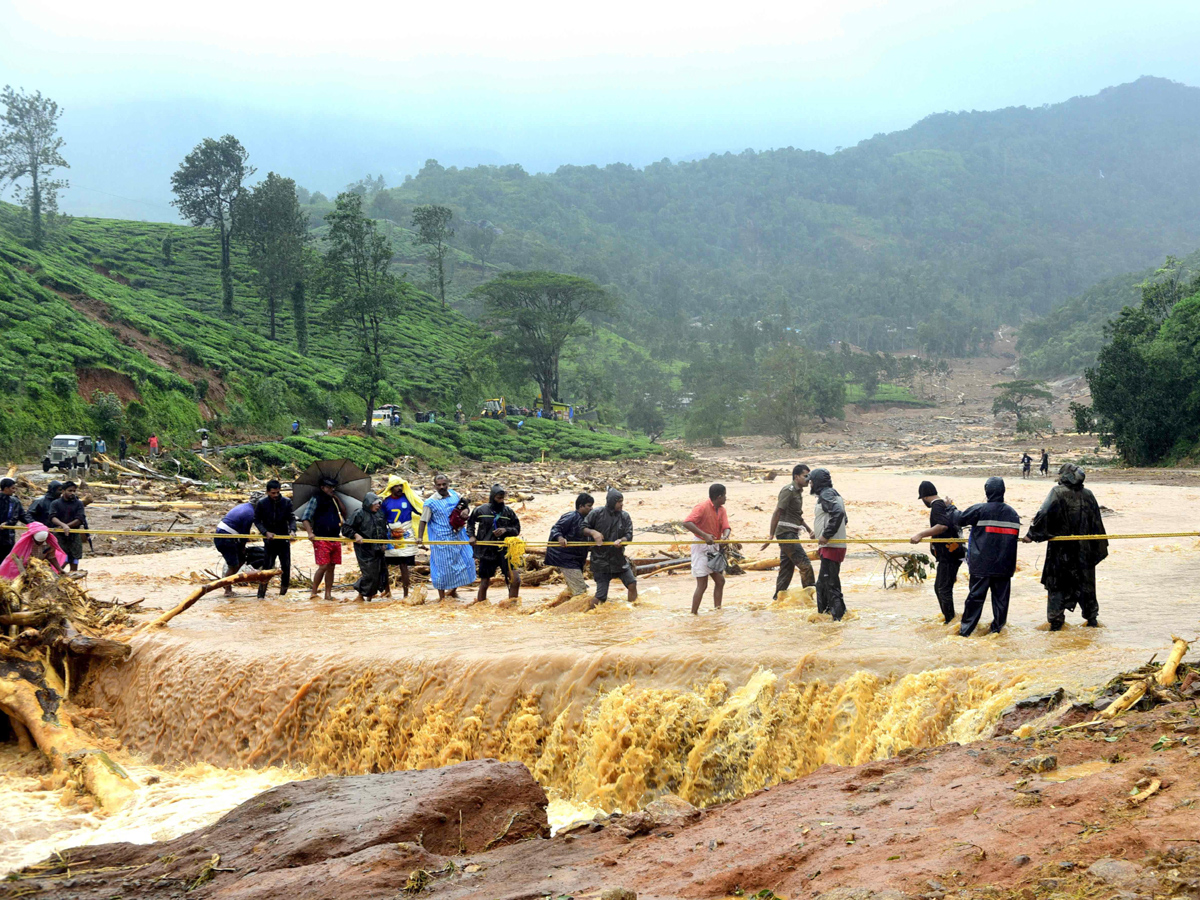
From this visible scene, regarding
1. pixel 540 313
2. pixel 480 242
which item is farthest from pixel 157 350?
pixel 480 242

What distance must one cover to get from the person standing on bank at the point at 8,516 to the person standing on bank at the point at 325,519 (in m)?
3.71

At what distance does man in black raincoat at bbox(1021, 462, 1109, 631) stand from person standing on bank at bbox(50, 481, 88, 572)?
1238cm

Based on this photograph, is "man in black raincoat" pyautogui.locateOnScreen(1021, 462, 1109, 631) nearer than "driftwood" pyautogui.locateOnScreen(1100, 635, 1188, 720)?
No

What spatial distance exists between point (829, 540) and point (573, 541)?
3.16 metres

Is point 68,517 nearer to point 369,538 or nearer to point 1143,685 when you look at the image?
point 369,538

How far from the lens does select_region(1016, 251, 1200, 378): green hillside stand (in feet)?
336

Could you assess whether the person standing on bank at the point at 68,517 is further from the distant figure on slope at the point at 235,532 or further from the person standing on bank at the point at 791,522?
the person standing on bank at the point at 791,522

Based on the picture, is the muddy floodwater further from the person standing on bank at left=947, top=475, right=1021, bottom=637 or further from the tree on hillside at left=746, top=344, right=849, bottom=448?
the tree on hillside at left=746, top=344, right=849, bottom=448

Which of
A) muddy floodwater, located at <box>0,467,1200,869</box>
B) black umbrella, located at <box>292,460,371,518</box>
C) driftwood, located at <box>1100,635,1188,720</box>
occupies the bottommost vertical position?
muddy floodwater, located at <box>0,467,1200,869</box>

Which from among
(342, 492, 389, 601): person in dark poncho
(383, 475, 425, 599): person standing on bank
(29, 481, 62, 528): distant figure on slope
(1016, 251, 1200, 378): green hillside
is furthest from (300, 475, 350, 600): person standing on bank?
(1016, 251, 1200, 378): green hillside

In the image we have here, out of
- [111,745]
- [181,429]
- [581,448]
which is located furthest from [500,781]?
[581,448]

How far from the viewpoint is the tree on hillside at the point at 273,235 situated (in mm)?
59125

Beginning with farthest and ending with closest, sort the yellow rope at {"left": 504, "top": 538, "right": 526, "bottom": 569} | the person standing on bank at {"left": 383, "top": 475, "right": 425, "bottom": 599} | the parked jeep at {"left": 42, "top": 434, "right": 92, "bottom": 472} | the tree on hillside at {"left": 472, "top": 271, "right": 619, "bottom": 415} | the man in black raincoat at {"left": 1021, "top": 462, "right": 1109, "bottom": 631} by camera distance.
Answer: the tree on hillside at {"left": 472, "top": 271, "right": 619, "bottom": 415} → the parked jeep at {"left": 42, "top": 434, "right": 92, "bottom": 472} → the person standing on bank at {"left": 383, "top": 475, "right": 425, "bottom": 599} → the yellow rope at {"left": 504, "top": 538, "right": 526, "bottom": 569} → the man in black raincoat at {"left": 1021, "top": 462, "right": 1109, "bottom": 631}

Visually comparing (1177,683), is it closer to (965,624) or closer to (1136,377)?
(965,624)
